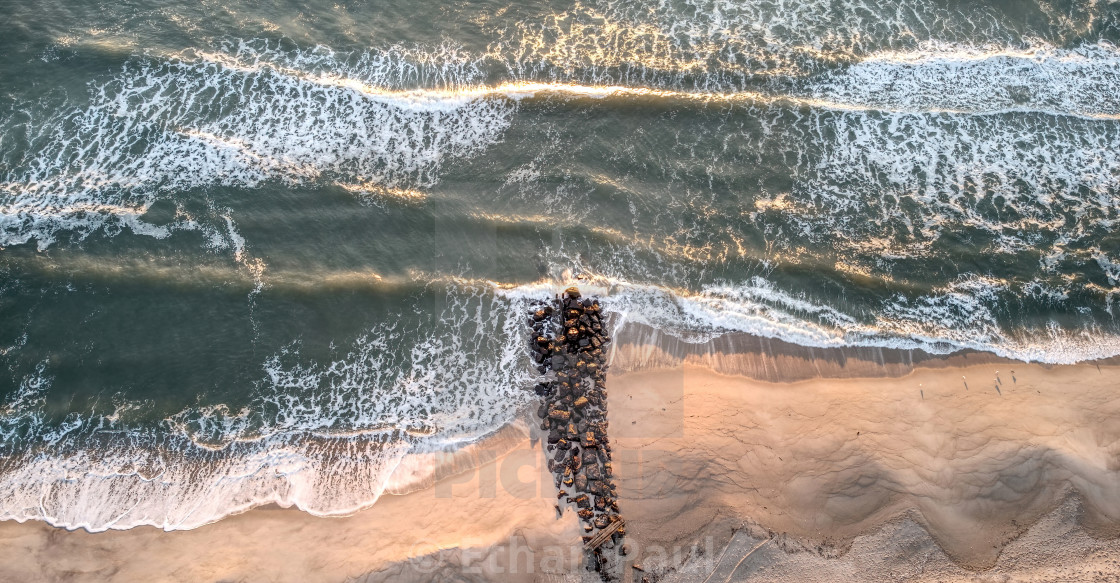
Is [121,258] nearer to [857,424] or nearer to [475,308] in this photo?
[475,308]

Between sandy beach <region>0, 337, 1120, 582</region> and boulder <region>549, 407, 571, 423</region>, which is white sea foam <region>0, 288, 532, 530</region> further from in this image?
boulder <region>549, 407, 571, 423</region>

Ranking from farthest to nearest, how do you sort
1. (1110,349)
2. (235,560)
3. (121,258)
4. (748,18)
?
(748,18) → (121,258) → (1110,349) → (235,560)

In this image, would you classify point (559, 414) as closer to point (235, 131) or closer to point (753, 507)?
point (753, 507)

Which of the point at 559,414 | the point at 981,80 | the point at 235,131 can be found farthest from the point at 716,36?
the point at 235,131

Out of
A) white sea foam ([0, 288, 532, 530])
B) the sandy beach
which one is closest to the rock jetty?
the sandy beach

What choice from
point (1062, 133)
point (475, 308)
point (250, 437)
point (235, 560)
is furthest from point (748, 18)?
point (235, 560)

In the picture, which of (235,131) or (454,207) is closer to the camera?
(454,207)
